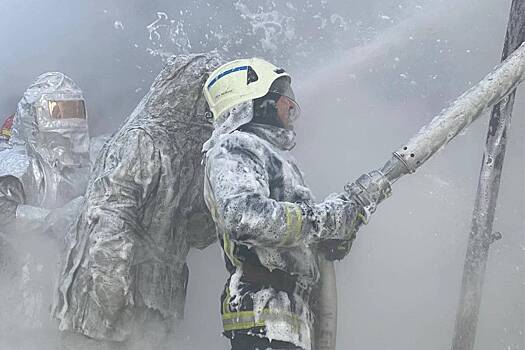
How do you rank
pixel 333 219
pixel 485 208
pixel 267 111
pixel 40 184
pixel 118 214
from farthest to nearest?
pixel 40 184
pixel 485 208
pixel 118 214
pixel 267 111
pixel 333 219

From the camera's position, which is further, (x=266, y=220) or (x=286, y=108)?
(x=286, y=108)

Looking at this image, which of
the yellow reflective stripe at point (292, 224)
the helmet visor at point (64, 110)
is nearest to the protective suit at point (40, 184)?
the helmet visor at point (64, 110)

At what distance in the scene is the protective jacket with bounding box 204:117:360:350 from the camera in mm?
3027

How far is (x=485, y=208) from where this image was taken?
13.6 ft

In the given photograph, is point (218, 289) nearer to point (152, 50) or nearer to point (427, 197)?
point (427, 197)

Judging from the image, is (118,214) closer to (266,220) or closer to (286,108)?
(286,108)

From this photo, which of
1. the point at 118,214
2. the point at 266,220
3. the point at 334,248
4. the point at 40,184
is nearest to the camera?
the point at 266,220

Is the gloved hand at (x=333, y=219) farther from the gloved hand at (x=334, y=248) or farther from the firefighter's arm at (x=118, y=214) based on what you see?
the firefighter's arm at (x=118, y=214)

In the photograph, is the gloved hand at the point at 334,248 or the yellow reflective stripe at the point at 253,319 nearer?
the yellow reflective stripe at the point at 253,319

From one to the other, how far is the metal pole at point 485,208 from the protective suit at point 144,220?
1393 mm

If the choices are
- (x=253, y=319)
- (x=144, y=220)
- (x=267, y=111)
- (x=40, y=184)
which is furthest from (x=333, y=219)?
(x=40, y=184)

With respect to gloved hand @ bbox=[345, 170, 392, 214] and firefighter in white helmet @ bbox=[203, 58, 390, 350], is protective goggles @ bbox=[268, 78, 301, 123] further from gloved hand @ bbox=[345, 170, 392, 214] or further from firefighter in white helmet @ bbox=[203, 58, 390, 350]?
gloved hand @ bbox=[345, 170, 392, 214]

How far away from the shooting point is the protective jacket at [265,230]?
3027mm

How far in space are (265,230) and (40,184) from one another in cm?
275
